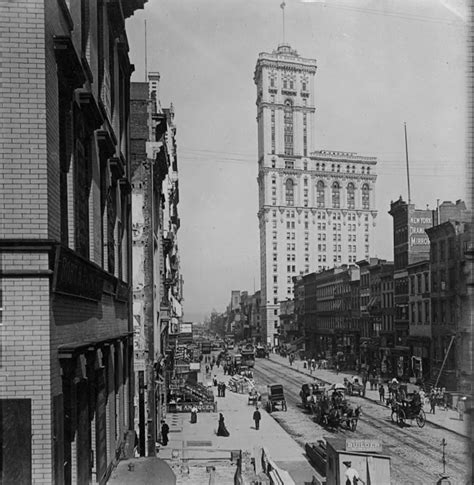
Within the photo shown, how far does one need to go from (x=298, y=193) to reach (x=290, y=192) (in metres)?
2.03

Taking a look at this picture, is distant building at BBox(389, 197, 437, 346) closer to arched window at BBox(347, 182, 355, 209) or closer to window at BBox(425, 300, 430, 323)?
window at BBox(425, 300, 430, 323)

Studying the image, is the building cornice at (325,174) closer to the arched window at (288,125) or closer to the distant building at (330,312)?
the arched window at (288,125)

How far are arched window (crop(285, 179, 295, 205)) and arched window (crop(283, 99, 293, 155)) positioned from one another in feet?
31.0

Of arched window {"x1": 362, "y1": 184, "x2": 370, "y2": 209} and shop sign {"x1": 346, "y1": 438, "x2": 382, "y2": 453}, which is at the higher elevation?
arched window {"x1": 362, "y1": 184, "x2": 370, "y2": 209}

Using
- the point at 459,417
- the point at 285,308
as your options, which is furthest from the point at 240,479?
the point at 285,308

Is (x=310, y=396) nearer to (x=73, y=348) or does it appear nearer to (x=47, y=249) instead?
(x=73, y=348)

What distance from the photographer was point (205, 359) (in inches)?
3103

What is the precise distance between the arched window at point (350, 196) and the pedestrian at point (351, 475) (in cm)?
4665

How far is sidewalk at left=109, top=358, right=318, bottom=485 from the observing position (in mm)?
17312

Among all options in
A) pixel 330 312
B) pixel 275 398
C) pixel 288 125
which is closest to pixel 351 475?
pixel 275 398

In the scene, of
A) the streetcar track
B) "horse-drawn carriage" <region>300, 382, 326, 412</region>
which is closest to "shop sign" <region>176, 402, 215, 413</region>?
the streetcar track

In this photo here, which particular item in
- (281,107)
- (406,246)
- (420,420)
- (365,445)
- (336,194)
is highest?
(281,107)

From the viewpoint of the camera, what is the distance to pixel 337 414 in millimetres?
28094

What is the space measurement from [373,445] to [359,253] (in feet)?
245
